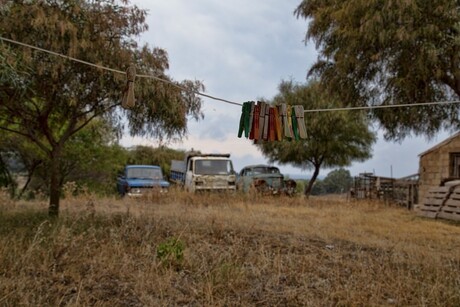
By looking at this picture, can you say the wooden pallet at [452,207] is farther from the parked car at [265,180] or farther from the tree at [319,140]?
the tree at [319,140]

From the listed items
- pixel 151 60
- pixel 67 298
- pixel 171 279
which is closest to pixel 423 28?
pixel 151 60

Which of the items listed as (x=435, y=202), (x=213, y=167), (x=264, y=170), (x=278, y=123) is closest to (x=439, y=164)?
(x=435, y=202)

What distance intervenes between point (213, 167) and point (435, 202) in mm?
8642

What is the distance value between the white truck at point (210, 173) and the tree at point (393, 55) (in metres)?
7.10

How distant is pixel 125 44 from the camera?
354 inches

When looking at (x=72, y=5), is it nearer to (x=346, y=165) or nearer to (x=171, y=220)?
(x=171, y=220)

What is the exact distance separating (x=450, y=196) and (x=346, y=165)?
12897mm

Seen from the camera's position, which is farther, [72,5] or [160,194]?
[160,194]

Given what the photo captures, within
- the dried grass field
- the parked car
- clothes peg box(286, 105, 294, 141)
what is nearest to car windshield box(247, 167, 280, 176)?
the parked car

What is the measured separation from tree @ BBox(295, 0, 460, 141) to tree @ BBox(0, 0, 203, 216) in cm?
434

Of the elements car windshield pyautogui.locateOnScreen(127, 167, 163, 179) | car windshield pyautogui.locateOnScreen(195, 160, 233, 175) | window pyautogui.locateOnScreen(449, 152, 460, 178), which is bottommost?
car windshield pyautogui.locateOnScreen(127, 167, 163, 179)

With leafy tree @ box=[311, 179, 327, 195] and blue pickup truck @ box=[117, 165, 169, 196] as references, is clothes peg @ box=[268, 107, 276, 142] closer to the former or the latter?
blue pickup truck @ box=[117, 165, 169, 196]

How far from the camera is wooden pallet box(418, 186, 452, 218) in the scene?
14205 mm

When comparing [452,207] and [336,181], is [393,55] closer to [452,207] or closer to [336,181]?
[452,207]
